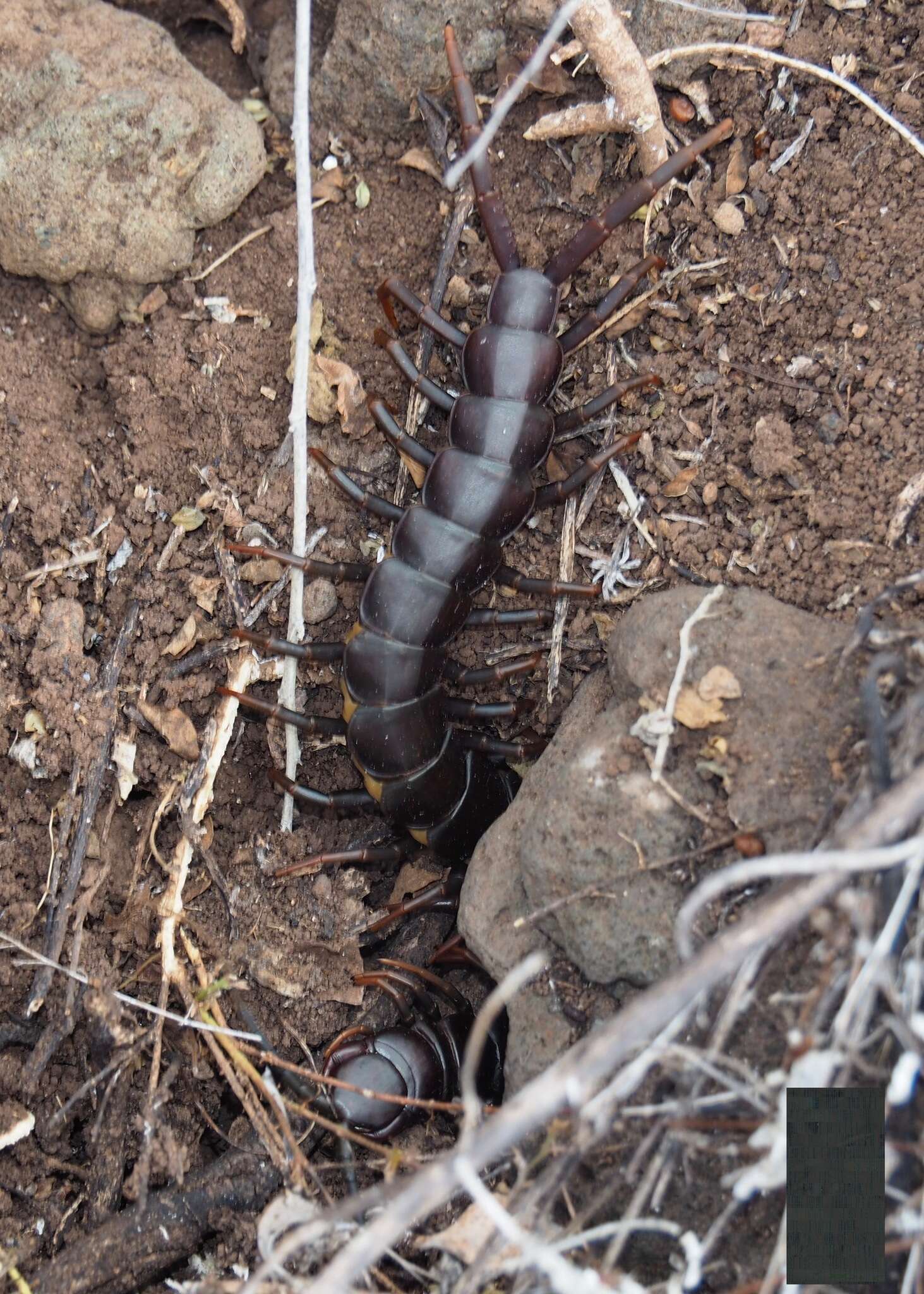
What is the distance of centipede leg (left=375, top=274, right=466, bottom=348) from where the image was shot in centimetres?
425

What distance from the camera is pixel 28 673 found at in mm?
4145

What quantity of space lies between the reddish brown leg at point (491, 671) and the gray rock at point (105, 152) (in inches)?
79.1

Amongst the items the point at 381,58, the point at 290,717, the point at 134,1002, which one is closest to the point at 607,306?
the point at 381,58

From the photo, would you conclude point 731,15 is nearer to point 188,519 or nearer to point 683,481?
point 683,481

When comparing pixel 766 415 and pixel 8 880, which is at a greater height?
pixel 766 415

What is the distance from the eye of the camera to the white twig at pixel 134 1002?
3.61 m

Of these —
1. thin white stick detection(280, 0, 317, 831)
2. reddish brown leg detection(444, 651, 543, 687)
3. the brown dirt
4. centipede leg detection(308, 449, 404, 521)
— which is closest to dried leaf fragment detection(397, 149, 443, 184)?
the brown dirt

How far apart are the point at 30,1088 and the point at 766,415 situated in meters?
3.59

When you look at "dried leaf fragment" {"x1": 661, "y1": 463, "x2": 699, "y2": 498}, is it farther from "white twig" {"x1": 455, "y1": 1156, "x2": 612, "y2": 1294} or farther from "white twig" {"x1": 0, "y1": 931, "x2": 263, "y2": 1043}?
"white twig" {"x1": 455, "y1": 1156, "x2": 612, "y2": 1294}

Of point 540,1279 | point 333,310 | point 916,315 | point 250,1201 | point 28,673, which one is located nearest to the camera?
point 540,1279

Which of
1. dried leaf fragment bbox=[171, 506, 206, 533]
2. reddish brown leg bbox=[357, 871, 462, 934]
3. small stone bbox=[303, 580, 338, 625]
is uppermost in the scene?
dried leaf fragment bbox=[171, 506, 206, 533]

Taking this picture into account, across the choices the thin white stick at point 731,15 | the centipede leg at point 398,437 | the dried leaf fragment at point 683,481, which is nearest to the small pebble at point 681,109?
the thin white stick at point 731,15

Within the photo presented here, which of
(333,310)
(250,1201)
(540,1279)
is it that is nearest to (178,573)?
(333,310)

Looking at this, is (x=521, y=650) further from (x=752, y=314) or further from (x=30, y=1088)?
(x=30, y=1088)
